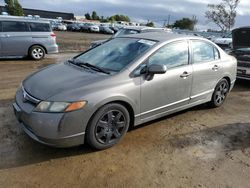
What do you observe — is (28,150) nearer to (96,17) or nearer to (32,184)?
(32,184)

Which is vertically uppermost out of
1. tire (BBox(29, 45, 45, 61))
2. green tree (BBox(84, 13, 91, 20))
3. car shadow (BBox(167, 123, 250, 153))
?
tire (BBox(29, 45, 45, 61))

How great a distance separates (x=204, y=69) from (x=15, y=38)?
8.43m

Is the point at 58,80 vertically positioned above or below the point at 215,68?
above

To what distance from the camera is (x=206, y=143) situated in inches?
172

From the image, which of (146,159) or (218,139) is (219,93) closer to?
(218,139)

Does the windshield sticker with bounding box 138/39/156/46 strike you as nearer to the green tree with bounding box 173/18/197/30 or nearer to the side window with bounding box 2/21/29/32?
the side window with bounding box 2/21/29/32

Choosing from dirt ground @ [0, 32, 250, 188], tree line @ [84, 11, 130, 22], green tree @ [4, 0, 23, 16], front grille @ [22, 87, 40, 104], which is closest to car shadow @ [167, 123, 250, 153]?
dirt ground @ [0, 32, 250, 188]

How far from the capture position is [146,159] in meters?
3.79

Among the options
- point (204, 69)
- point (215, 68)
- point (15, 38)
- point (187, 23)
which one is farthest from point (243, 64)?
point (187, 23)

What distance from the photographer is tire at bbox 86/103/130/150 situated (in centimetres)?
374

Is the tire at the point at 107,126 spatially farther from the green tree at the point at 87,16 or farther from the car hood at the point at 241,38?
the green tree at the point at 87,16

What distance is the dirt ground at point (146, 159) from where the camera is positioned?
3.31 m

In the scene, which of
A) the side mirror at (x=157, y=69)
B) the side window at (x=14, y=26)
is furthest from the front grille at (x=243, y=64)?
the side window at (x=14, y=26)

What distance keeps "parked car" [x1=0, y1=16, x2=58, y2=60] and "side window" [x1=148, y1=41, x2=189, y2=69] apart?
8.24m
